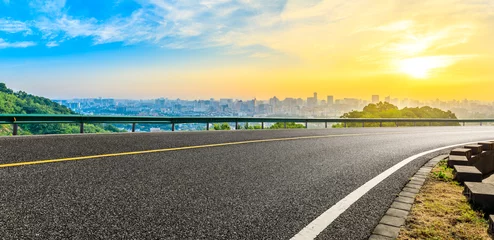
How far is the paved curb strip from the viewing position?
125 inches

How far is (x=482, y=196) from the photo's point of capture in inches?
161

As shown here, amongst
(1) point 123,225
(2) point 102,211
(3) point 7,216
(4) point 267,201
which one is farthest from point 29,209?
(4) point 267,201

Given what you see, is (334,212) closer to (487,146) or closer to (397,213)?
(397,213)

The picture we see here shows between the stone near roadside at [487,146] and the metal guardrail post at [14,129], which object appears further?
the metal guardrail post at [14,129]

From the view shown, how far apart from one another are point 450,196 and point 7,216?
5.41 meters

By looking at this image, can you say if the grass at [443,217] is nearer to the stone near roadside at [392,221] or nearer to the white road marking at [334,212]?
the stone near roadside at [392,221]

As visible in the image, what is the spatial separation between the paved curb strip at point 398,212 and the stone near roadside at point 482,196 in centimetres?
69

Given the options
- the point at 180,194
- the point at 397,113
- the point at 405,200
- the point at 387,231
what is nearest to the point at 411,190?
the point at 405,200

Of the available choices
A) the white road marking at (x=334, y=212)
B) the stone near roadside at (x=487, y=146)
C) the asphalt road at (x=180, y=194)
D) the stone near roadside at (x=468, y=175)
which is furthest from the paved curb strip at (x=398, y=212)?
the stone near roadside at (x=487, y=146)

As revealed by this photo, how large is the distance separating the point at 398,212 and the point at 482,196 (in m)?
1.18

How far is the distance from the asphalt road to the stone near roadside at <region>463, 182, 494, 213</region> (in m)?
0.99

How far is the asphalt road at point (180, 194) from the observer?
3.06m

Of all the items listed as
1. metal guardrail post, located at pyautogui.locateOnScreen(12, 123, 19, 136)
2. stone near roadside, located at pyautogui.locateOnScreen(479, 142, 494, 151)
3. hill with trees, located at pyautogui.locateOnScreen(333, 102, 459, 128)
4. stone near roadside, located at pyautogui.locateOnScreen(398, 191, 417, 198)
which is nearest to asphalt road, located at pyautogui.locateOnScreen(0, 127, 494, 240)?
stone near roadside, located at pyautogui.locateOnScreen(398, 191, 417, 198)

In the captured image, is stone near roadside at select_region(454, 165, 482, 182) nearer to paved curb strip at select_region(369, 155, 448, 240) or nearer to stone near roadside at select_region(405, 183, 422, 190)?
paved curb strip at select_region(369, 155, 448, 240)
